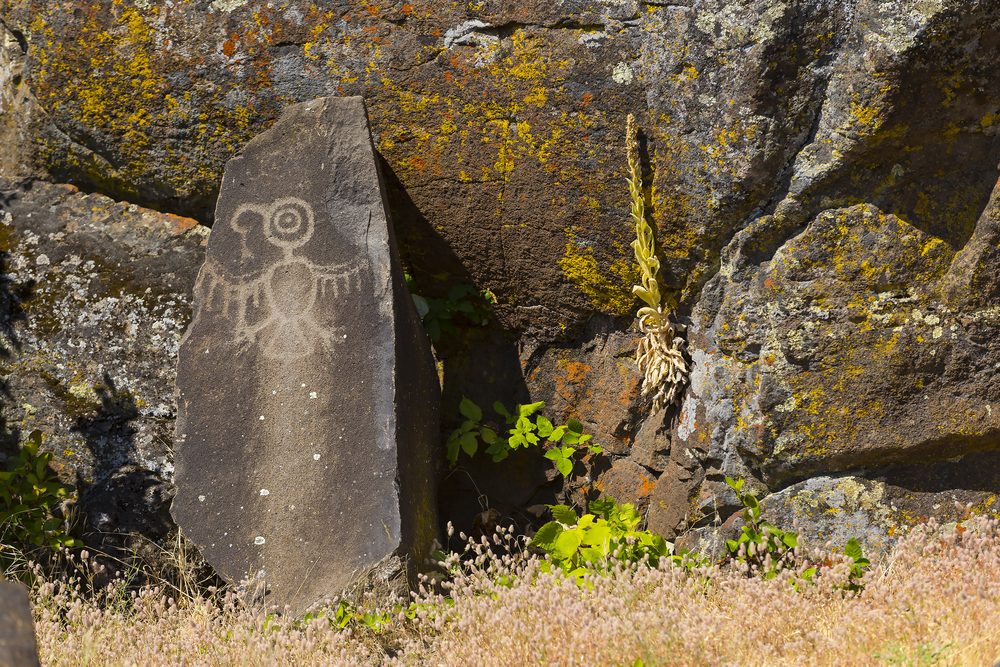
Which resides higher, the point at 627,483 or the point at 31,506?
the point at 627,483

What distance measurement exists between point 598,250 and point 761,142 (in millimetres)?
751

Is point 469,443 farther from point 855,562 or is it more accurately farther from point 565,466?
point 855,562

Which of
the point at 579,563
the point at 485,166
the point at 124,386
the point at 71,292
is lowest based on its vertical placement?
the point at 579,563

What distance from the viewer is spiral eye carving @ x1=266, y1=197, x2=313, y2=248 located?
155 inches

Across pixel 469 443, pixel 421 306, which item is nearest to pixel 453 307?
pixel 421 306

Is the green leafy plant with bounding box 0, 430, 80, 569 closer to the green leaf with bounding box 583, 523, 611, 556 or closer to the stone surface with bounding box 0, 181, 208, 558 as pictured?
the stone surface with bounding box 0, 181, 208, 558

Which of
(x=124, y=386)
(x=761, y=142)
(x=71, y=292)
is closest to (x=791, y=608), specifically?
(x=761, y=142)

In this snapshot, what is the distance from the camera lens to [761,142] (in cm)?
363

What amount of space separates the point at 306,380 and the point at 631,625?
154cm

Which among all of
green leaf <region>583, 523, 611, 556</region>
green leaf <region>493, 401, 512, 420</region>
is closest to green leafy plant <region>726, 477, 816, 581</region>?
green leaf <region>583, 523, 611, 556</region>

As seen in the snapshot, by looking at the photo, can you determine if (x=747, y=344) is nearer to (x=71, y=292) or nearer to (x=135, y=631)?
(x=135, y=631)

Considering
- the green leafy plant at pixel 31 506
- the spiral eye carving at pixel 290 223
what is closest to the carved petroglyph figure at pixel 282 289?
the spiral eye carving at pixel 290 223

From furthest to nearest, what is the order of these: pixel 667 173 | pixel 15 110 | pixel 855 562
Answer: pixel 15 110, pixel 667 173, pixel 855 562

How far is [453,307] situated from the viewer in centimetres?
433
